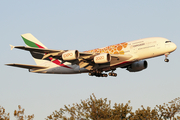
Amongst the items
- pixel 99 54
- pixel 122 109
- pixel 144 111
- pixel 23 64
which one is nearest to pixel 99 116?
pixel 122 109

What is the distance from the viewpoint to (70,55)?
39938 mm

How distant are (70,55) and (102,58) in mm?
4073

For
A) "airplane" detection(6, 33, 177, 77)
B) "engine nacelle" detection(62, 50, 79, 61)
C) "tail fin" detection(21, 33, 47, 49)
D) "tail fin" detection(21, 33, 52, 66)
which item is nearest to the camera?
"engine nacelle" detection(62, 50, 79, 61)

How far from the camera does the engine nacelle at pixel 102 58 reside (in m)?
40.6

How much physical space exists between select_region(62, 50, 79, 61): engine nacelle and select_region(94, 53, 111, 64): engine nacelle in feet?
8.69

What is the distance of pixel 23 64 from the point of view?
4403cm

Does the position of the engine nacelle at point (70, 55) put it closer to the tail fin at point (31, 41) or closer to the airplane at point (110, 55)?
the airplane at point (110, 55)

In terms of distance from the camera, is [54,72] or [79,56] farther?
[54,72]

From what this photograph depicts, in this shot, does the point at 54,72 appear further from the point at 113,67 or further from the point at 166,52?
the point at 166,52

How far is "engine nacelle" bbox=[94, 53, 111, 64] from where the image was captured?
40562mm

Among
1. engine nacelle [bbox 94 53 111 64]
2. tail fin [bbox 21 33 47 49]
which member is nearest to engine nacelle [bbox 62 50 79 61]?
engine nacelle [bbox 94 53 111 64]

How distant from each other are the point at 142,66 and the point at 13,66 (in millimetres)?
17782

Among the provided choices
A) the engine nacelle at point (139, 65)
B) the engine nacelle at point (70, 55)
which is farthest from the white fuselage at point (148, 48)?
the engine nacelle at point (70, 55)

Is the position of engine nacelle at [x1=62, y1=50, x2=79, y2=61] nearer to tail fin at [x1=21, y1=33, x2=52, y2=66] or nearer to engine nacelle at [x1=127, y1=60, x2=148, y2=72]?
engine nacelle at [x1=127, y1=60, x2=148, y2=72]
